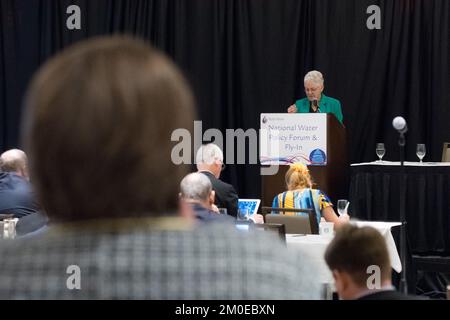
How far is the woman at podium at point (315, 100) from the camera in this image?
7.77 m

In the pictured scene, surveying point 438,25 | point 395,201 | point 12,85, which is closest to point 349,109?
point 438,25

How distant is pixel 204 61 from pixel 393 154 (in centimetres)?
249

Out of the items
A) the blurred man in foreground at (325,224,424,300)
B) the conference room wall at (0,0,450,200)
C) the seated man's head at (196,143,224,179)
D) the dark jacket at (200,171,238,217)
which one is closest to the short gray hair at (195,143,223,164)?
the seated man's head at (196,143,224,179)

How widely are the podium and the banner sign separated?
17 millimetres

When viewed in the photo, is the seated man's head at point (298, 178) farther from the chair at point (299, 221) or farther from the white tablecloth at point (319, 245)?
the white tablecloth at point (319, 245)

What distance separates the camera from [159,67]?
938 millimetres

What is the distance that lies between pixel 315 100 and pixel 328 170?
1.06 m

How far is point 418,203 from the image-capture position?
7.07 metres

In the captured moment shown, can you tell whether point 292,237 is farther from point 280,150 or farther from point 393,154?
point 393,154

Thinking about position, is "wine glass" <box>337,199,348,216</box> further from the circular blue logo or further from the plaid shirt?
the plaid shirt

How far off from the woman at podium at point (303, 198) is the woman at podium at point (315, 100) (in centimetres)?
177

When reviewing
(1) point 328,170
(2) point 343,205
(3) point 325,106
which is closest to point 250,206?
(2) point 343,205

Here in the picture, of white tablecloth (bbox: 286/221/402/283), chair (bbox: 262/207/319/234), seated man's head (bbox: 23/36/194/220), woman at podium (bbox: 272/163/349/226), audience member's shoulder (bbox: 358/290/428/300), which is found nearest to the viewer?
seated man's head (bbox: 23/36/194/220)

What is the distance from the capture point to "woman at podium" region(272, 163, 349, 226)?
591cm
